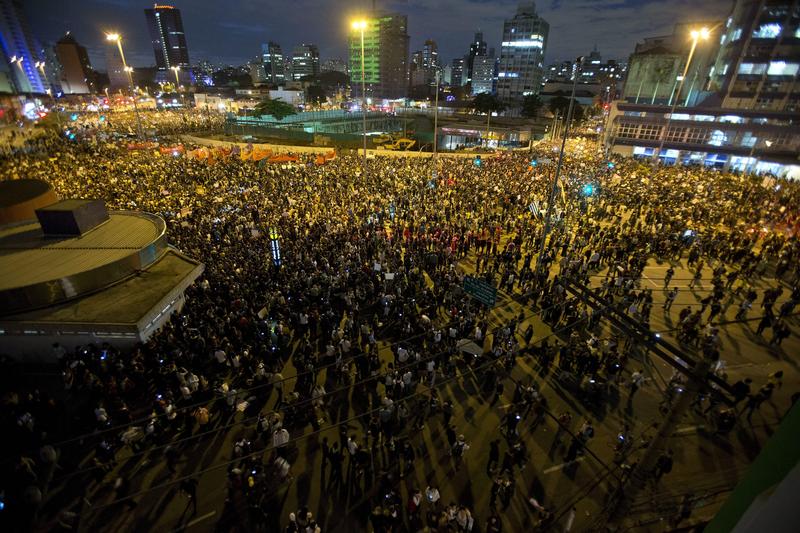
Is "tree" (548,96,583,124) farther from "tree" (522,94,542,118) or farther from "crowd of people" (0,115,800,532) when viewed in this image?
"crowd of people" (0,115,800,532)

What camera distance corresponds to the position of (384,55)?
12888 cm

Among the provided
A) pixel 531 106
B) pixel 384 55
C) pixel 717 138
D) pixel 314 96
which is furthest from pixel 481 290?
pixel 384 55

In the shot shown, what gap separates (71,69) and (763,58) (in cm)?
21331

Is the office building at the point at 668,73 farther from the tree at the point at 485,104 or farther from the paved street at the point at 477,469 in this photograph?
the paved street at the point at 477,469

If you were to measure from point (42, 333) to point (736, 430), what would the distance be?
20.2m

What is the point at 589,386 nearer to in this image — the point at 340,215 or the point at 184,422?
the point at 184,422

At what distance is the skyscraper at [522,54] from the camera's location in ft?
409

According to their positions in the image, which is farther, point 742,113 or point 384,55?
point 384,55

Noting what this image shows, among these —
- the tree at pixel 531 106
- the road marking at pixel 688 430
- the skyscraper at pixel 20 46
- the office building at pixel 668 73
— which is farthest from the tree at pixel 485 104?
the skyscraper at pixel 20 46

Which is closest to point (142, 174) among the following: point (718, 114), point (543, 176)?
point (543, 176)

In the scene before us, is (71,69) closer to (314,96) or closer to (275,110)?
(314,96)

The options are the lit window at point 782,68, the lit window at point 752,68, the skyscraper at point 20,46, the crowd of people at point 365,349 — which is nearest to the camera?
the crowd of people at point 365,349

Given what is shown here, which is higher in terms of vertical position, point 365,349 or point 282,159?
point 282,159

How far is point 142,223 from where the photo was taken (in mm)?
17344
